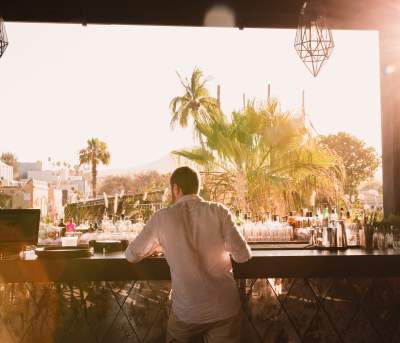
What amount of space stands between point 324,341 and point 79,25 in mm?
3298

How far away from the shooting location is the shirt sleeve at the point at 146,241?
9.41 ft

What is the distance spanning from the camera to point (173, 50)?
126 feet

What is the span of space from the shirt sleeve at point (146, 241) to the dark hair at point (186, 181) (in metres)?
0.19

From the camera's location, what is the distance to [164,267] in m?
3.56

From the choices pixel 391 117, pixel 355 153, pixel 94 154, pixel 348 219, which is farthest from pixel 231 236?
pixel 355 153

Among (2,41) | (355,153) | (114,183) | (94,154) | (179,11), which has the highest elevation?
(355,153)

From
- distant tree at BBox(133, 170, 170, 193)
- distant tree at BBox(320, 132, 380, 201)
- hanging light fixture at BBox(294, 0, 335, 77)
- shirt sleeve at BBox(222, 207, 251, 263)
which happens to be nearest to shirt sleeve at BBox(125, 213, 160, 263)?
shirt sleeve at BBox(222, 207, 251, 263)

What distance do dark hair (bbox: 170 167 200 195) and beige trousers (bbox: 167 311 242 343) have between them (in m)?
0.67

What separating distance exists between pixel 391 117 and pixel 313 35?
1468 mm

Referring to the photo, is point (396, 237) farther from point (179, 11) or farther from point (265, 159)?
point (265, 159)

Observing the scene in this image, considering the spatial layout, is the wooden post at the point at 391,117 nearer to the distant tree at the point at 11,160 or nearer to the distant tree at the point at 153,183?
the distant tree at the point at 153,183

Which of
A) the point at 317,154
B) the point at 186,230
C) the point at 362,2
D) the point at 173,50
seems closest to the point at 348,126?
the point at 173,50

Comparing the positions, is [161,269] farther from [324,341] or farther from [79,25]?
[79,25]

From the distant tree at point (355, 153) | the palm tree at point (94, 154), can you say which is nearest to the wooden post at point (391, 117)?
the palm tree at point (94, 154)
